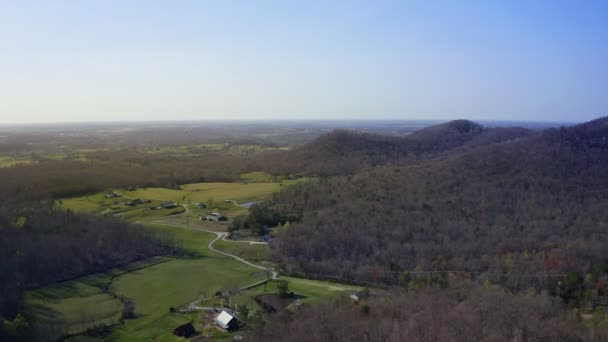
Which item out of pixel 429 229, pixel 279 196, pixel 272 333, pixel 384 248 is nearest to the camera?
pixel 272 333

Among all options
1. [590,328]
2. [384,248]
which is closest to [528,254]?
[384,248]

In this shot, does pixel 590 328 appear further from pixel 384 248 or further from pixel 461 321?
pixel 384 248

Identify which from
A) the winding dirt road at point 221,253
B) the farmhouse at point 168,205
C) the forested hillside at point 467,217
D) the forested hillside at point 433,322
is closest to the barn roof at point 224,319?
the forested hillside at point 433,322

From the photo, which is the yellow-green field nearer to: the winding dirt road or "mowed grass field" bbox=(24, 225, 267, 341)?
the winding dirt road

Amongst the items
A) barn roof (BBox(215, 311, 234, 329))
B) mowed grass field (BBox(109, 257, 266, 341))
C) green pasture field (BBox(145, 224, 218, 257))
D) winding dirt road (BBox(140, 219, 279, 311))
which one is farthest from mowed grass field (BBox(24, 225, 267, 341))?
barn roof (BBox(215, 311, 234, 329))

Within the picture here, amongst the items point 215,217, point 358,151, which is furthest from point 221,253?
point 358,151

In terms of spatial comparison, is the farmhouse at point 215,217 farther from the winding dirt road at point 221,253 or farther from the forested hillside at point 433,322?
the forested hillside at point 433,322

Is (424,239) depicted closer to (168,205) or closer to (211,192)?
(168,205)
